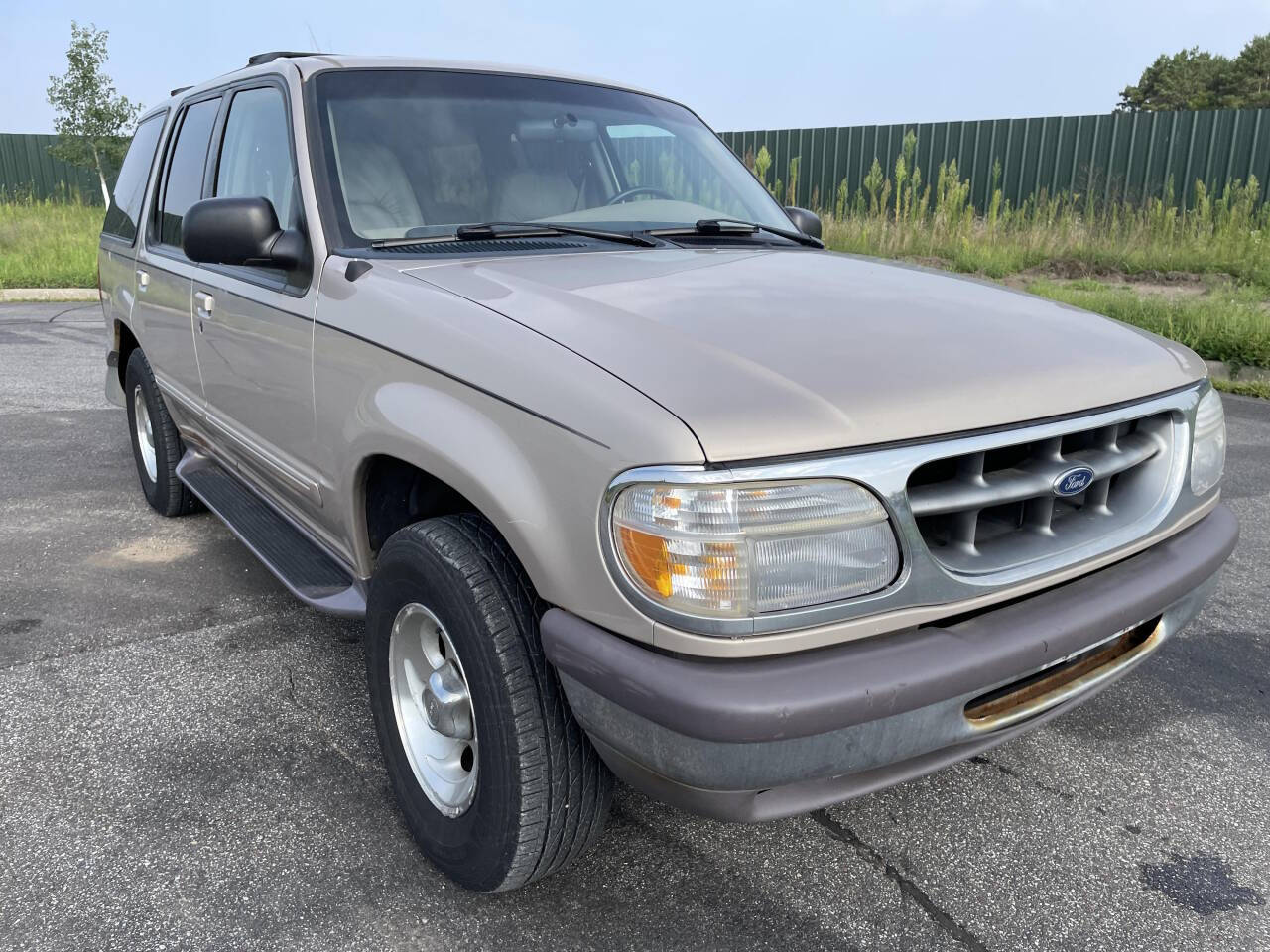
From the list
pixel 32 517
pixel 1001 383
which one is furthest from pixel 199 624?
pixel 1001 383

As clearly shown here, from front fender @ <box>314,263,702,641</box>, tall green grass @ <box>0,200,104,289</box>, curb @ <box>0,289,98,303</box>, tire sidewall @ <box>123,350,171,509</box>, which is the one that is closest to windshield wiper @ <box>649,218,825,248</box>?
front fender @ <box>314,263,702,641</box>

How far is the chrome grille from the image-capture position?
5.73 ft

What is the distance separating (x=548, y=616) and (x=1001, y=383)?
0.93 meters

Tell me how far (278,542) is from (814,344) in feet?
6.37

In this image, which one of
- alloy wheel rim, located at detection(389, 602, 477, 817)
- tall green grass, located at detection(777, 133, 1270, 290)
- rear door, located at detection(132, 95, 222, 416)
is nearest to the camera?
alloy wheel rim, located at detection(389, 602, 477, 817)

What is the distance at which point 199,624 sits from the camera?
343 centimetres

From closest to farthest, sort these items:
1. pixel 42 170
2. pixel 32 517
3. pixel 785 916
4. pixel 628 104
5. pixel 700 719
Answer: pixel 700 719
pixel 785 916
pixel 628 104
pixel 32 517
pixel 42 170

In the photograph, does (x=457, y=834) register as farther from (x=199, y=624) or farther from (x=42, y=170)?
(x=42, y=170)

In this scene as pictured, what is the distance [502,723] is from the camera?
182 cm

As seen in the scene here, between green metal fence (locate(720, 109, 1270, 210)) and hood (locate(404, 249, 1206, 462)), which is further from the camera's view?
green metal fence (locate(720, 109, 1270, 210))

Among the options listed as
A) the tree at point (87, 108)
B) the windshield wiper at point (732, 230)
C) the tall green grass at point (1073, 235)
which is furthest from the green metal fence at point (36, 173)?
the windshield wiper at point (732, 230)

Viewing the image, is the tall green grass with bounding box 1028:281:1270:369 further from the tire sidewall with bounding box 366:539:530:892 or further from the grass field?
the tire sidewall with bounding box 366:539:530:892

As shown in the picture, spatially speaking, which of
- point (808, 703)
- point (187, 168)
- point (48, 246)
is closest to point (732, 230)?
point (808, 703)

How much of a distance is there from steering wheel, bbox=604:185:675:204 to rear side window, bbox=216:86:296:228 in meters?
0.97
